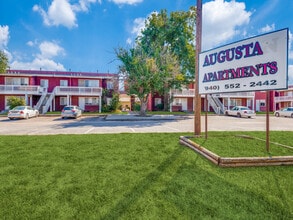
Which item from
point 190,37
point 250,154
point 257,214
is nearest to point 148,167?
point 257,214

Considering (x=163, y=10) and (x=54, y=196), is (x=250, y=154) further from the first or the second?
(x=163, y=10)

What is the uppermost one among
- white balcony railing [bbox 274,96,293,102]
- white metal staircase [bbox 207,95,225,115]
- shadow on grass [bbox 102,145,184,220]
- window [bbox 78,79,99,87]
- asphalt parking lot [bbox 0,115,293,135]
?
window [bbox 78,79,99,87]

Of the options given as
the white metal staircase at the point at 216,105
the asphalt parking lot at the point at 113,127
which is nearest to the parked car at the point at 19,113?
the asphalt parking lot at the point at 113,127

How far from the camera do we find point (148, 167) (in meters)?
4.41

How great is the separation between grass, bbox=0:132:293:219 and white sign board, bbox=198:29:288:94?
8.24ft

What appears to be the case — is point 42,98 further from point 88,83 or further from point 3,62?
point 3,62

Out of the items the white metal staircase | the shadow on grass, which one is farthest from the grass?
the white metal staircase

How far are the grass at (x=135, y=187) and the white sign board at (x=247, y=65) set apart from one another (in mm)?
2513

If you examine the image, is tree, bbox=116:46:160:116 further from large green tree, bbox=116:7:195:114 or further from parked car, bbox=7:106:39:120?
parked car, bbox=7:106:39:120

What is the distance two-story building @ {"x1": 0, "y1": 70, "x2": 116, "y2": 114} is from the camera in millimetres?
27766

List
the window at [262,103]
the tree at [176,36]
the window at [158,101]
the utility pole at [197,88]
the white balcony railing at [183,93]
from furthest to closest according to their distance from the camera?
the window at [262,103]
the window at [158,101]
the white balcony railing at [183,93]
the tree at [176,36]
the utility pole at [197,88]

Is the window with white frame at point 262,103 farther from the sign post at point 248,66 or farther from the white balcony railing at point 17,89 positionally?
the white balcony railing at point 17,89

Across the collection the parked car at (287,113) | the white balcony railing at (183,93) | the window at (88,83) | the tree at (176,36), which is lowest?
the parked car at (287,113)

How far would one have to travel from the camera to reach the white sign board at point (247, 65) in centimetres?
496
